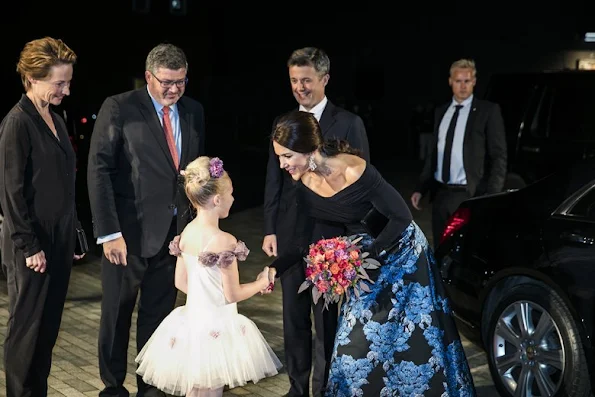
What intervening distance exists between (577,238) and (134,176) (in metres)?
2.53

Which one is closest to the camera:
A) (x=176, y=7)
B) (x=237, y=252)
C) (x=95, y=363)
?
(x=237, y=252)

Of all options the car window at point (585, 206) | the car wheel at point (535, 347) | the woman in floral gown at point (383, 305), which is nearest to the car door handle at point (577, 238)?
the car window at point (585, 206)

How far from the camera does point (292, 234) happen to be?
6.27m

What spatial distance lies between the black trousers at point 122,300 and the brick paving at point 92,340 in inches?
14.4

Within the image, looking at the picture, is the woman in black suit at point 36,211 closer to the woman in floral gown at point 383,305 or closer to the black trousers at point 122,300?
the black trousers at point 122,300

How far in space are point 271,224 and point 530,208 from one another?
1.58 m

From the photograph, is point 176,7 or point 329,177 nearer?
point 329,177

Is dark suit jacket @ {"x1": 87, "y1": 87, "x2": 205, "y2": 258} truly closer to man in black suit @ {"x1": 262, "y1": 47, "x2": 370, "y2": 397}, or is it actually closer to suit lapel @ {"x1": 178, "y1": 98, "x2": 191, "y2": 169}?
suit lapel @ {"x1": 178, "y1": 98, "x2": 191, "y2": 169}

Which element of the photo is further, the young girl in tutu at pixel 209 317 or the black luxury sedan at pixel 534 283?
the black luxury sedan at pixel 534 283

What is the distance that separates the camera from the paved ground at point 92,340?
669 centimetres

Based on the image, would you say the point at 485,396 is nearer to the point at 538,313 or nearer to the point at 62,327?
the point at 538,313

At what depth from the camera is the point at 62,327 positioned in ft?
27.3

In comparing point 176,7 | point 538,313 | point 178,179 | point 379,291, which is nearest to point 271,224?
point 178,179

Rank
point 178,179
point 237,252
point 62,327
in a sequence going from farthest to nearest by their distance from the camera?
point 62,327 < point 178,179 < point 237,252
